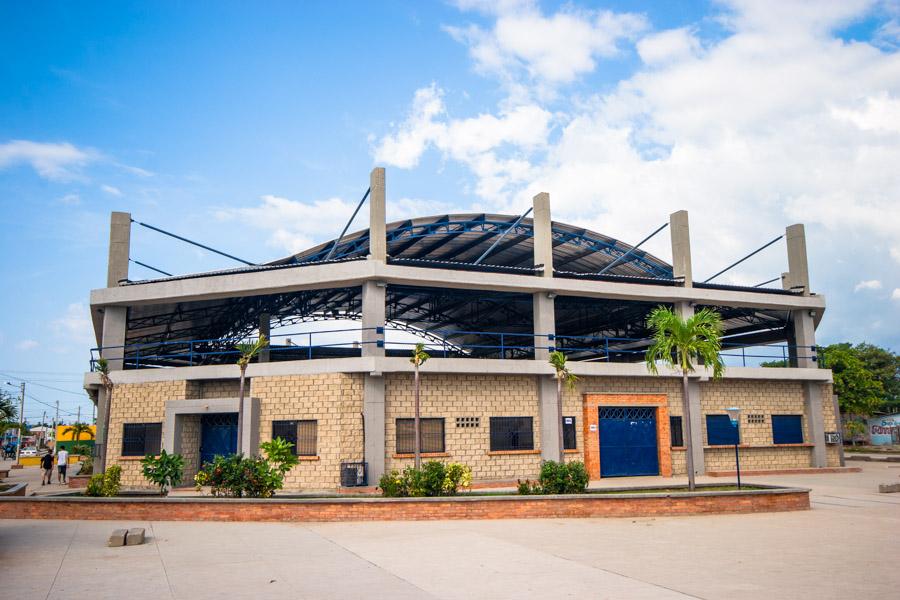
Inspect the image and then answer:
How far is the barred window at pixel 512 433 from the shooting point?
25.8m

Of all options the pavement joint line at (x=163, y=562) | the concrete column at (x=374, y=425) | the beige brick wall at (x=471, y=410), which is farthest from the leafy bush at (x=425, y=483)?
the beige brick wall at (x=471, y=410)

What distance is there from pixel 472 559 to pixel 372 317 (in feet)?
44.4

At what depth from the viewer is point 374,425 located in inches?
937

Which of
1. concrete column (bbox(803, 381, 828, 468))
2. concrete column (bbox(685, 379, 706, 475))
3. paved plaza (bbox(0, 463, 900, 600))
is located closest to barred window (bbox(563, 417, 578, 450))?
concrete column (bbox(685, 379, 706, 475))

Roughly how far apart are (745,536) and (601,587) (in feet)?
19.6

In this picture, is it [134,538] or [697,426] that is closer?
[134,538]

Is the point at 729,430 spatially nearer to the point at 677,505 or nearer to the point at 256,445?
the point at 677,505

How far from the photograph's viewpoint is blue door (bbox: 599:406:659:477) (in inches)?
1078

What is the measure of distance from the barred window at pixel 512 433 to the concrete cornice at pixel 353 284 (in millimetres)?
5122

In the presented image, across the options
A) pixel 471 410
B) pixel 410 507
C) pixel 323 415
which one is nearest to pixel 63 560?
pixel 410 507

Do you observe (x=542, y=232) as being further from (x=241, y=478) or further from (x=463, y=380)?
(x=241, y=478)

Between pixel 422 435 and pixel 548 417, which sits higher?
pixel 548 417

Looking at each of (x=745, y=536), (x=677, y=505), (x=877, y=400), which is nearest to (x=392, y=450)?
(x=677, y=505)

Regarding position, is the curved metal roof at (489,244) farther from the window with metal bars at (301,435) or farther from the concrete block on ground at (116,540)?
the concrete block on ground at (116,540)
